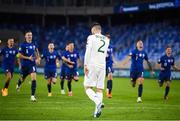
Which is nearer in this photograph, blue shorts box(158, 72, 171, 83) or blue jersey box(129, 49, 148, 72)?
blue jersey box(129, 49, 148, 72)

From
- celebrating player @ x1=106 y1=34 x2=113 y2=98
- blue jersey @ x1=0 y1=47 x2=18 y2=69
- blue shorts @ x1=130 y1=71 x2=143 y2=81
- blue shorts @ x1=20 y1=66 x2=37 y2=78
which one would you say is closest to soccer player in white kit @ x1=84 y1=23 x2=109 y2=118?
blue shorts @ x1=20 y1=66 x2=37 y2=78

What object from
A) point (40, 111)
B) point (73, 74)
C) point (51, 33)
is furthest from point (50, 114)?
point (51, 33)

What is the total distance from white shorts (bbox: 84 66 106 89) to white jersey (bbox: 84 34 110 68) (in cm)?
14

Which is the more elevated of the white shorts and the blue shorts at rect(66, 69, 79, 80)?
the white shorts

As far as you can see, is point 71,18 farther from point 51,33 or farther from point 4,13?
point 4,13

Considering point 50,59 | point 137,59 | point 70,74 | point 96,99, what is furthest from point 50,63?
point 96,99

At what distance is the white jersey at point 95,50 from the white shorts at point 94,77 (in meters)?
0.14

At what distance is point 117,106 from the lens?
1891 cm

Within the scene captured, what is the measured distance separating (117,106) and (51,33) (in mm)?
43497

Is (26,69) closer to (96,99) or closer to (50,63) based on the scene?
(50,63)

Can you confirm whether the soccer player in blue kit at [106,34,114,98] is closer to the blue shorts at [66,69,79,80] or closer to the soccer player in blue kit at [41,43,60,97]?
the blue shorts at [66,69,79,80]

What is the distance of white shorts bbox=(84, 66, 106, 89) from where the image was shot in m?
15.4

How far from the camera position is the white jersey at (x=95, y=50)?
15250 mm

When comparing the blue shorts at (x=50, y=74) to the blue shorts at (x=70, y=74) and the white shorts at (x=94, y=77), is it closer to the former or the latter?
the blue shorts at (x=70, y=74)
